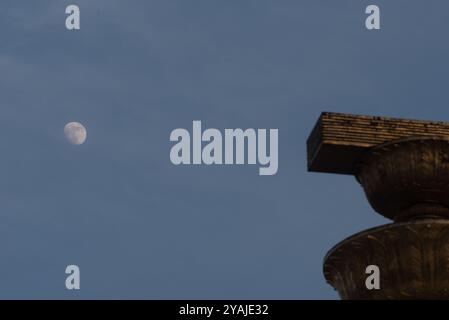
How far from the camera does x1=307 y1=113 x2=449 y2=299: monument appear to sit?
30.2 meters

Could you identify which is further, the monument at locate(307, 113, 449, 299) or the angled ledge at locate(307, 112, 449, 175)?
the angled ledge at locate(307, 112, 449, 175)

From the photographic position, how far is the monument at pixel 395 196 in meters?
30.2

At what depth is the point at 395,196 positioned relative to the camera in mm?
31562

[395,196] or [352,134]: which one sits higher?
[352,134]

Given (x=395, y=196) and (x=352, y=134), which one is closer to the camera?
(x=352, y=134)

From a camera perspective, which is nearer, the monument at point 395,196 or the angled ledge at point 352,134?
the monument at point 395,196
